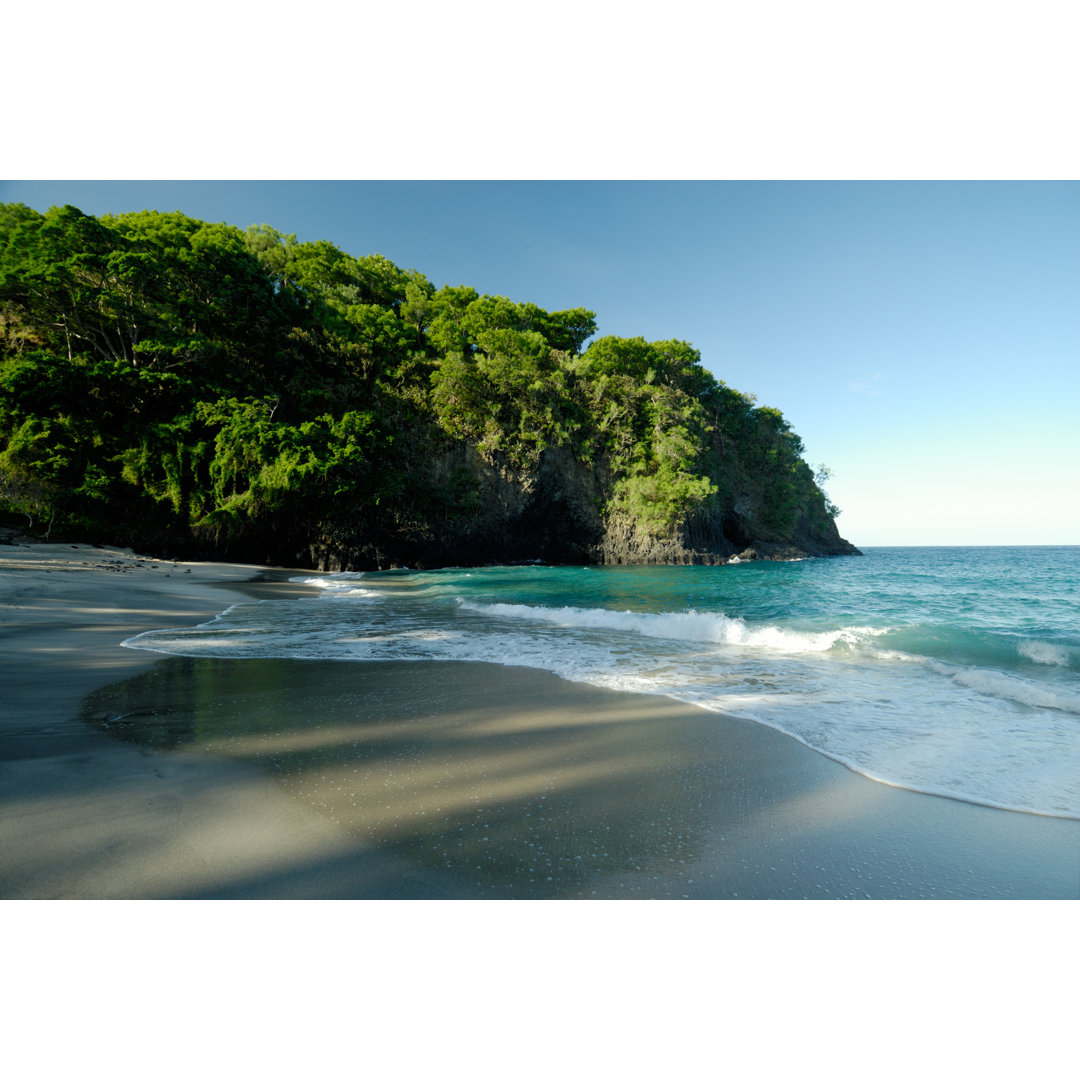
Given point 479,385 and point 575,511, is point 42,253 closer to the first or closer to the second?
point 479,385

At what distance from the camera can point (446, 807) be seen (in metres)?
2.50

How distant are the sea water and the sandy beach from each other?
0.53 meters

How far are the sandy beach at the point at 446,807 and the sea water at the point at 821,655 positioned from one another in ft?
1.75

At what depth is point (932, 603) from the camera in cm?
1170

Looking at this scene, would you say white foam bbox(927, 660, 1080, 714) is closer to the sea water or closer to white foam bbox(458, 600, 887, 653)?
the sea water

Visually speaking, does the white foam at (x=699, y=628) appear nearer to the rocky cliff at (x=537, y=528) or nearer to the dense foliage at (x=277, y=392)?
the dense foliage at (x=277, y=392)

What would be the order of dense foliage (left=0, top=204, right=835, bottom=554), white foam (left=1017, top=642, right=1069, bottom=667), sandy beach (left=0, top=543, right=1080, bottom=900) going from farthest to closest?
dense foliage (left=0, top=204, right=835, bottom=554)
white foam (left=1017, top=642, right=1069, bottom=667)
sandy beach (left=0, top=543, right=1080, bottom=900)

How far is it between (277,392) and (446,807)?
27.3 metres

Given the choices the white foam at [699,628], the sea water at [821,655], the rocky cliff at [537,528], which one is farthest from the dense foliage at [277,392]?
the white foam at [699,628]

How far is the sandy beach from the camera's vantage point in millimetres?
1937

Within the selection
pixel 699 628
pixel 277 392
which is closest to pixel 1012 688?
pixel 699 628

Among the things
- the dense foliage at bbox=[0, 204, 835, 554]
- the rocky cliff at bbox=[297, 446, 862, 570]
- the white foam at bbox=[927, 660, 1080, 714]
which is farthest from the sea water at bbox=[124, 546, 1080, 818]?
the rocky cliff at bbox=[297, 446, 862, 570]

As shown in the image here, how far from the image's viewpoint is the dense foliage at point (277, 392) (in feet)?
58.1

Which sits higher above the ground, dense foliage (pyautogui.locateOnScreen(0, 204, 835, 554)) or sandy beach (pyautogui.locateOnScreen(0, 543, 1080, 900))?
dense foliage (pyautogui.locateOnScreen(0, 204, 835, 554))
